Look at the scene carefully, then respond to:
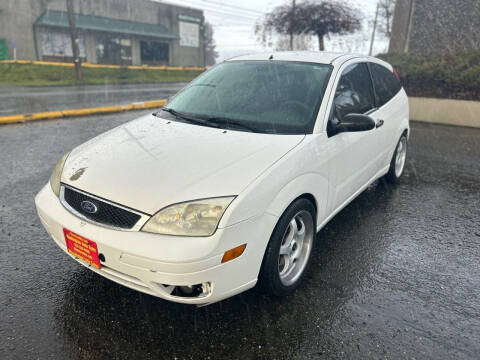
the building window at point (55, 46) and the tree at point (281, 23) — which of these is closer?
the tree at point (281, 23)

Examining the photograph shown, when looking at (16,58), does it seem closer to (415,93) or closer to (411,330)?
(415,93)

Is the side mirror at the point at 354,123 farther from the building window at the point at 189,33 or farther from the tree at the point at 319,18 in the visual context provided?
the building window at the point at 189,33

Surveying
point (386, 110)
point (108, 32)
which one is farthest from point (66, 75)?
point (386, 110)

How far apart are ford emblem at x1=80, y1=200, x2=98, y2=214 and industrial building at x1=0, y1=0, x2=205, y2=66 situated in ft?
101

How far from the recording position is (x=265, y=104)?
312 cm

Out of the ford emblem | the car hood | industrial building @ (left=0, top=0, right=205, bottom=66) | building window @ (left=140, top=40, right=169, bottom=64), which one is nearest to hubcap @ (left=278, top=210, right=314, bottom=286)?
the car hood

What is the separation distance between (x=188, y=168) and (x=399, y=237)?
239 centimetres

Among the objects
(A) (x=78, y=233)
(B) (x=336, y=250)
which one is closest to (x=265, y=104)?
(B) (x=336, y=250)

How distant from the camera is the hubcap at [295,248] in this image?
2590 mm

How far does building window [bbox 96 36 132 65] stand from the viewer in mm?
32125

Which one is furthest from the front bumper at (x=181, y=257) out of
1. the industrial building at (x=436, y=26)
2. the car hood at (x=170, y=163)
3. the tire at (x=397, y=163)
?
the industrial building at (x=436, y=26)

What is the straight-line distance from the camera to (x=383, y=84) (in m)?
4.37

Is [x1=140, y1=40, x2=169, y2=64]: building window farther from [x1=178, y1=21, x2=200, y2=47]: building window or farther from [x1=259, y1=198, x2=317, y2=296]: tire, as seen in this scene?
[x1=259, y1=198, x2=317, y2=296]: tire

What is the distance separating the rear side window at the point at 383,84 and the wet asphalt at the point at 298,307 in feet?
4.57
